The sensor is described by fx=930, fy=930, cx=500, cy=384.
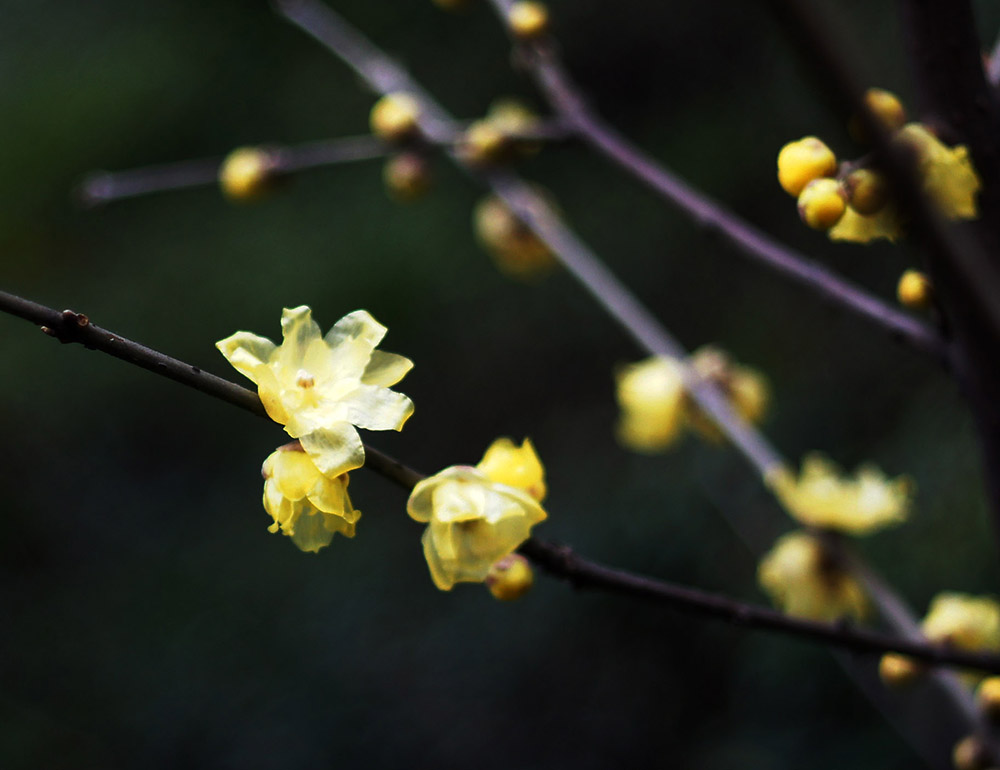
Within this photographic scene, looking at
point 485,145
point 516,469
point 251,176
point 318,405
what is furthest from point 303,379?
point 251,176

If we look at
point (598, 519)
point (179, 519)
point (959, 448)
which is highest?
point (179, 519)

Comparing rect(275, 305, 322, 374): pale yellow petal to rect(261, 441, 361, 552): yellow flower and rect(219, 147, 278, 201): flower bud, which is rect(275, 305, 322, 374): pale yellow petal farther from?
rect(219, 147, 278, 201): flower bud

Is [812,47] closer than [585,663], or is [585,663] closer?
[812,47]

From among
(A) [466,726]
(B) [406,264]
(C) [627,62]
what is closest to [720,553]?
(A) [466,726]

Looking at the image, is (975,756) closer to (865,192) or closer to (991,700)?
(991,700)

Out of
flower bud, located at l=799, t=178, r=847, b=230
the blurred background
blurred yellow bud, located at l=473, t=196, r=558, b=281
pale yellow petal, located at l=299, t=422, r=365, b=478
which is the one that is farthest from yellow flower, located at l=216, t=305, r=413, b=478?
the blurred background

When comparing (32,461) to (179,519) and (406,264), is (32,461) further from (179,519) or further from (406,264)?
(406,264)

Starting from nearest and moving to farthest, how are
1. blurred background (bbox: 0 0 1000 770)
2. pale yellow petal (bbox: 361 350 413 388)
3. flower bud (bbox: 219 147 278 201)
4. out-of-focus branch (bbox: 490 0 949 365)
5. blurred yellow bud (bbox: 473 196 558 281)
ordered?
pale yellow petal (bbox: 361 350 413 388) → out-of-focus branch (bbox: 490 0 949 365) → flower bud (bbox: 219 147 278 201) → blurred yellow bud (bbox: 473 196 558 281) → blurred background (bbox: 0 0 1000 770)

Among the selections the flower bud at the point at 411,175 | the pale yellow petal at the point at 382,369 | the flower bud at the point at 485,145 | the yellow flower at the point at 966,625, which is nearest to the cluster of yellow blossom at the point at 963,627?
the yellow flower at the point at 966,625
